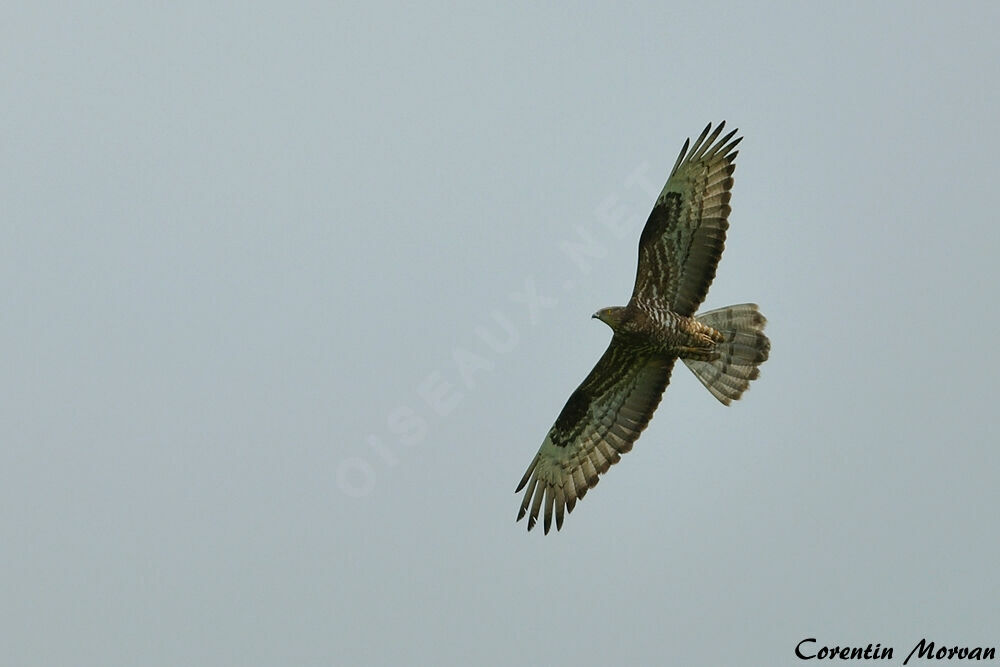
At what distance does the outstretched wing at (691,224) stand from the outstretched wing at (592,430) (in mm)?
1054

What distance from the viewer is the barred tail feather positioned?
19000 millimetres

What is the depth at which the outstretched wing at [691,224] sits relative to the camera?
1848 centimetres

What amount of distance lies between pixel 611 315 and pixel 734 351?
4.67ft

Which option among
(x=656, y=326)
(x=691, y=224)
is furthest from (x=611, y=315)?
(x=691, y=224)

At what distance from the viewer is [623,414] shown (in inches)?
768

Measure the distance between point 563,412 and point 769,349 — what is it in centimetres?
232

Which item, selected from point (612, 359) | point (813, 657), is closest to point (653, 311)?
point (612, 359)

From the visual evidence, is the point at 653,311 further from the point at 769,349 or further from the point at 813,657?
the point at 813,657

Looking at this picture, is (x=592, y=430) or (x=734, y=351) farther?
(x=592, y=430)

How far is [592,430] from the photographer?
19.6 m

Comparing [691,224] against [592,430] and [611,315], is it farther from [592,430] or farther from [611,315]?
[592,430]

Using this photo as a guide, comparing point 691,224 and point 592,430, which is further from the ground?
point 691,224

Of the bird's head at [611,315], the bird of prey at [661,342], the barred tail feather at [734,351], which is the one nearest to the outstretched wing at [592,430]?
the bird of prey at [661,342]

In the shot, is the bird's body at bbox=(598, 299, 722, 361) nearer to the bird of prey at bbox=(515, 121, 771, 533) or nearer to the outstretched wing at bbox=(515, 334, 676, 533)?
the bird of prey at bbox=(515, 121, 771, 533)
